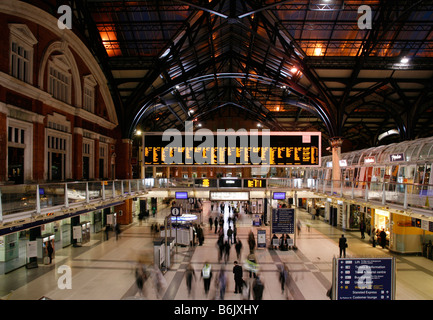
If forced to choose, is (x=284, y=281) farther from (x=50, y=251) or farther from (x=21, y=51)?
(x=21, y=51)

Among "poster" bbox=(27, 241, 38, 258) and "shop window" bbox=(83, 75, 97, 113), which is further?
"shop window" bbox=(83, 75, 97, 113)

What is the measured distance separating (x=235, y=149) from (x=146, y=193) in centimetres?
874

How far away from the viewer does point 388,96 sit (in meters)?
30.5

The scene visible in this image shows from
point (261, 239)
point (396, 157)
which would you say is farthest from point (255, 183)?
point (396, 157)

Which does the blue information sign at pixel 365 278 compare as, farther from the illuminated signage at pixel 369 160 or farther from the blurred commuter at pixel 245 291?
the illuminated signage at pixel 369 160

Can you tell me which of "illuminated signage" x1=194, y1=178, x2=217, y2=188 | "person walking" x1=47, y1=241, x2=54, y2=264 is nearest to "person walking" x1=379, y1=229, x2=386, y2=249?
"illuminated signage" x1=194, y1=178, x2=217, y2=188

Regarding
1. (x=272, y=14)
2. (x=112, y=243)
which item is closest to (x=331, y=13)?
(x=272, y=14)

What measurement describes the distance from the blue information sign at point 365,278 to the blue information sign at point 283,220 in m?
11.6

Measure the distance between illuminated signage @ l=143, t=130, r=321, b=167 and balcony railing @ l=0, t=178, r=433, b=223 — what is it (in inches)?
100

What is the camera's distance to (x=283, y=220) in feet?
64.1

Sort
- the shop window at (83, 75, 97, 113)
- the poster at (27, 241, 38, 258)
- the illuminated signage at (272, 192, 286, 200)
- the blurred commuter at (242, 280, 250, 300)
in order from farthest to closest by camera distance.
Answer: the shop window at (83, 75, 97, 113) < the illuminated signage at (272, 192, 286, 200) < the poster at (27, 241, 38, 258) < the blurred commuter at (242, 280, 250, 300)

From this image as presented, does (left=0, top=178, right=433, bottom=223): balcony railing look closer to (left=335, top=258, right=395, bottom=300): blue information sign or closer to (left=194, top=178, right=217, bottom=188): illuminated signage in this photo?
(left=194, top=178, right=217, bottom=188): illuminated signage

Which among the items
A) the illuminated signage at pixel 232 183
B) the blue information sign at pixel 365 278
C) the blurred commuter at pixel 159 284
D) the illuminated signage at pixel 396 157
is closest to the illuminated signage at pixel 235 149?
the illuminated signage at pixel 232 183

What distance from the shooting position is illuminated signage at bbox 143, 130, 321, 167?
18.8 metres
